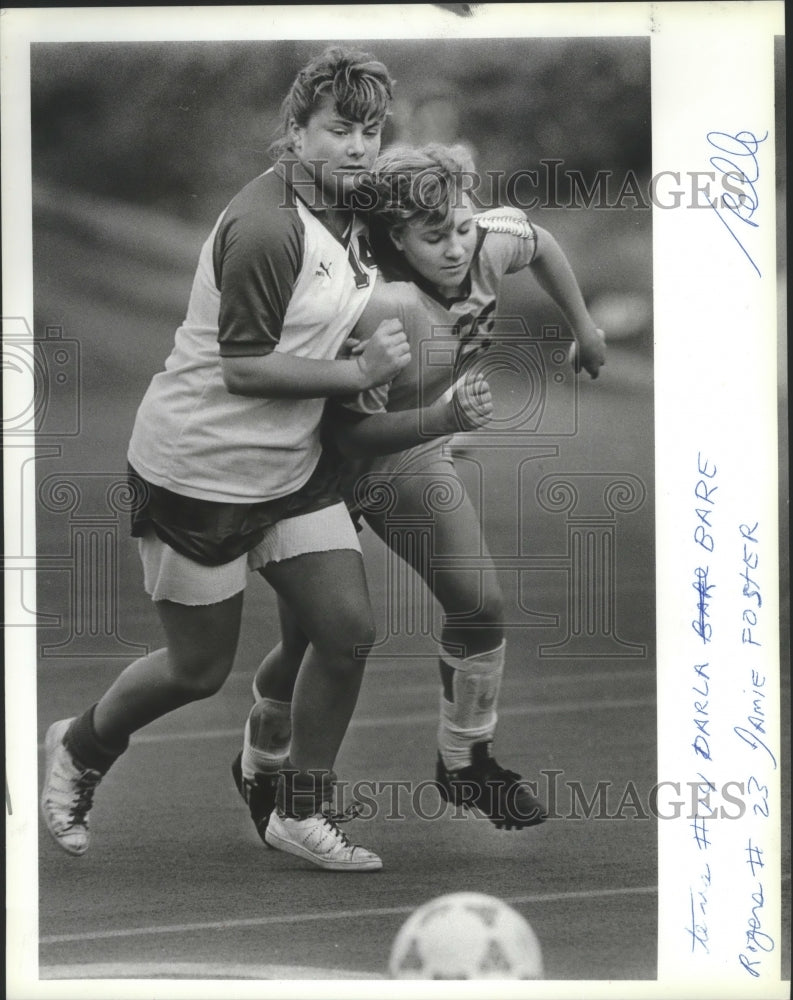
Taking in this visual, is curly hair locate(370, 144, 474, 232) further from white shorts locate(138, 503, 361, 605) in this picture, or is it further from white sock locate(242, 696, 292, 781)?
white sock locate(242, 696, 292, 781)

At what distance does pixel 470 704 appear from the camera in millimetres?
4105

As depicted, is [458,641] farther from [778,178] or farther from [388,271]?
[778,178]

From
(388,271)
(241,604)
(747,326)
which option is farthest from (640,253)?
(241,604)

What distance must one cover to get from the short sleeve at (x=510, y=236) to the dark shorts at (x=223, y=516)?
0.80 meters

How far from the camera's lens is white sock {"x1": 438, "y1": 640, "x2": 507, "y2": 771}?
4098 mm

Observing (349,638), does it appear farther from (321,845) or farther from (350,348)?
(350,348)

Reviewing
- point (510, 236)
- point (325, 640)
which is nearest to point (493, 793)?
point (325, 640)

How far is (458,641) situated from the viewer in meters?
4.10

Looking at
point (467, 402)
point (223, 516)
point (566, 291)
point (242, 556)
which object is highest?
point (566, 291)

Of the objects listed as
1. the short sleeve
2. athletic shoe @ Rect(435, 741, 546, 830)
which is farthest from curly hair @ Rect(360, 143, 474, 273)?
athletic shoe @ Rect(435, 741, 546, 830)

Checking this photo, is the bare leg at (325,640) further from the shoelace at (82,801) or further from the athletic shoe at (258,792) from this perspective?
the shoelace at (82,801)

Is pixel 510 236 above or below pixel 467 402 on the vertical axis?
above
